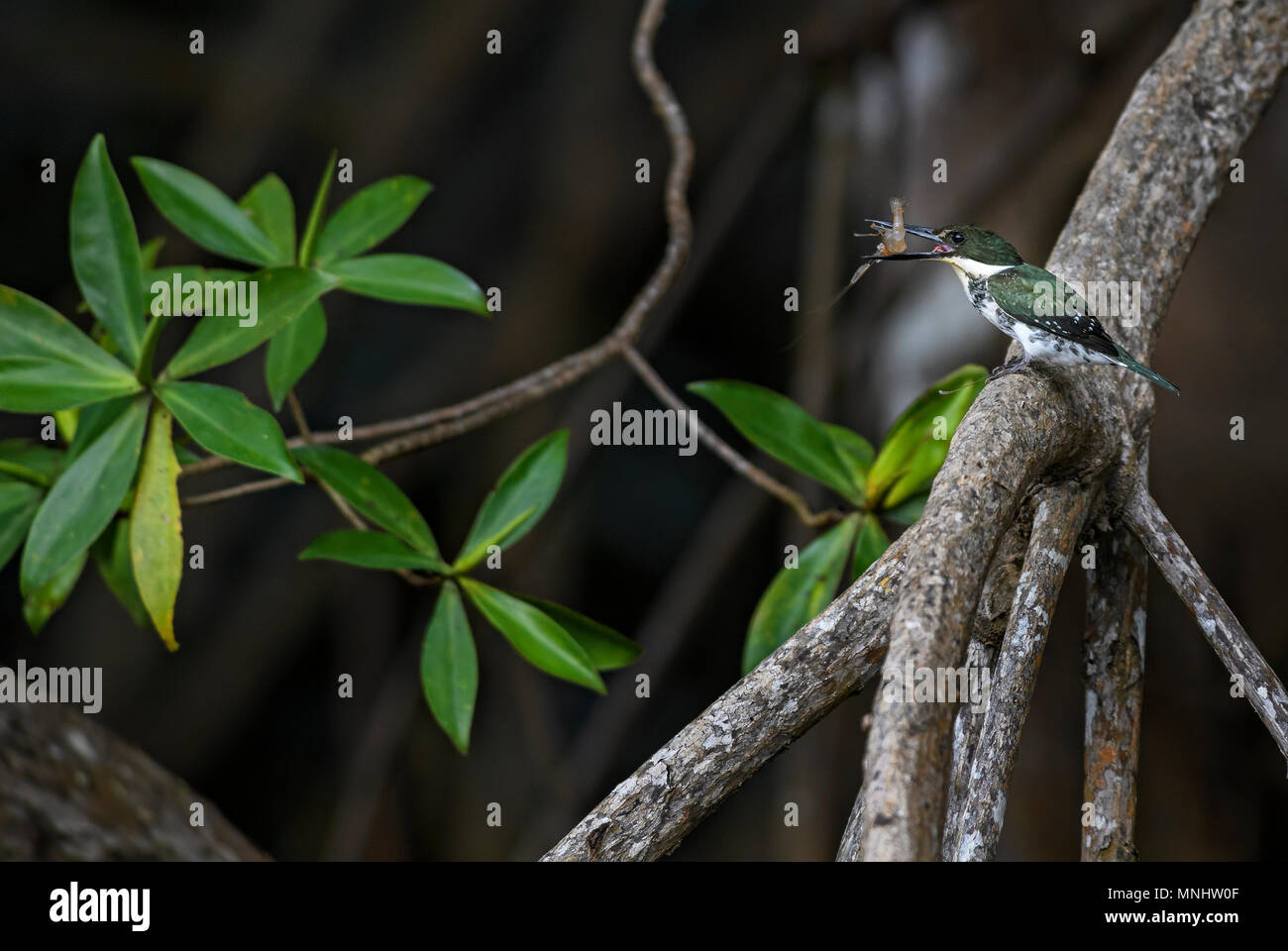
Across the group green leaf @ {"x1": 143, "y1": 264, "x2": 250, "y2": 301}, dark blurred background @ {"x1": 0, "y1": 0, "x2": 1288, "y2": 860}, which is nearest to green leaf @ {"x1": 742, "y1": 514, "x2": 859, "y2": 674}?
green leaf @ {"x1": 143, "y1": 264, "x2": 250, "y2": 301}

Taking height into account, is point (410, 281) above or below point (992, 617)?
above

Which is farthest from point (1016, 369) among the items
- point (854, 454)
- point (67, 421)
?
point (67, 421)

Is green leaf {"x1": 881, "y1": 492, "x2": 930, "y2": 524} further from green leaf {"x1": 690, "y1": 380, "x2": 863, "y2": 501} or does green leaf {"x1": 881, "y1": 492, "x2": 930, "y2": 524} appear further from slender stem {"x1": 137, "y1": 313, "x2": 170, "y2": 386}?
slender stem {"x1": 137, "y1": 313, "x2": 170, "y2": 386}

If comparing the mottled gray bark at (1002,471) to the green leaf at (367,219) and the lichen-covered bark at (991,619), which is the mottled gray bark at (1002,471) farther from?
the green leaf at (367,219)

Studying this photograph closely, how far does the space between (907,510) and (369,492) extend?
0.79 meters

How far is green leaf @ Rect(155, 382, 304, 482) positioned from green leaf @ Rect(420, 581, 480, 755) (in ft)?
1.06

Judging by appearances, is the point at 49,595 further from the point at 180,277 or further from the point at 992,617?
the point at 992,617

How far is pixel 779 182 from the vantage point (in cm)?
360

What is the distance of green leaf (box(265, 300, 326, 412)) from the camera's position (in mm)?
1551

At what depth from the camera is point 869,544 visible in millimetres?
1553

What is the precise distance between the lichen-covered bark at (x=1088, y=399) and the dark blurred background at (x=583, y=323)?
849 millimetres

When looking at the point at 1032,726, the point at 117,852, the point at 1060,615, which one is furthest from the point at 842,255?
the point at 117,852

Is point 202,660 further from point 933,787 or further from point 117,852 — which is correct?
point 933,787

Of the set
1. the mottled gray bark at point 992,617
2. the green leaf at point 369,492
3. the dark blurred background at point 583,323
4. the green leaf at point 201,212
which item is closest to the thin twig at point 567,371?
the green leaf at point 369,492
